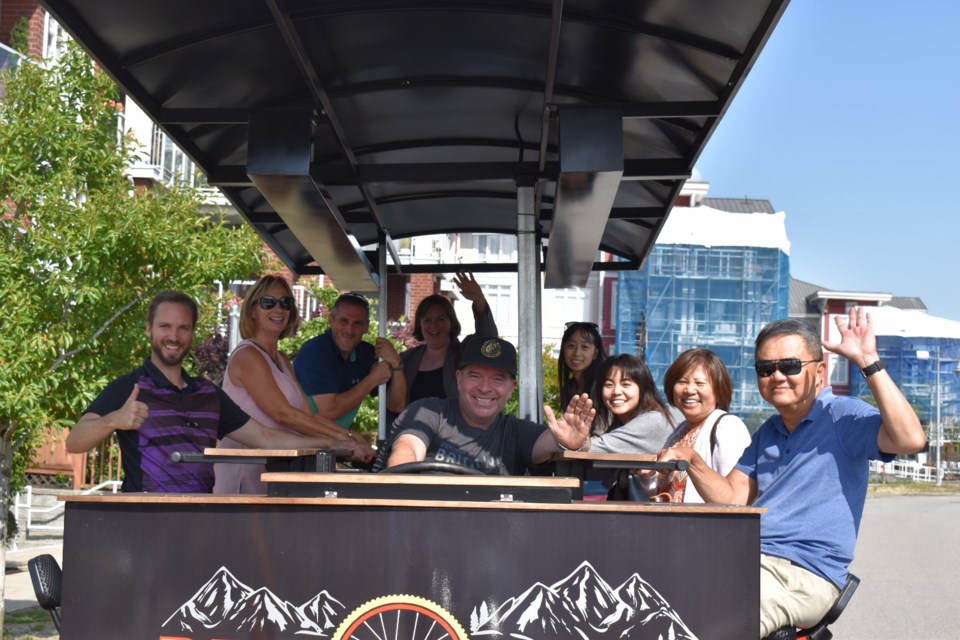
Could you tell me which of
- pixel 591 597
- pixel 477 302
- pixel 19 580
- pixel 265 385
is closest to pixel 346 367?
pixel 477 302

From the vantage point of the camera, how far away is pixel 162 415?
5094mm

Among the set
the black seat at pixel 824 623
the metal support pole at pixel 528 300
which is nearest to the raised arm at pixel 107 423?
the metal support pole at pixel 528 300

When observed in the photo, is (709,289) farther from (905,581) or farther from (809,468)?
(809,468)

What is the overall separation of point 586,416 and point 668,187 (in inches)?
115

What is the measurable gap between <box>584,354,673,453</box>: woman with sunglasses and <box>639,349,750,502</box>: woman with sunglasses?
0.57 feet

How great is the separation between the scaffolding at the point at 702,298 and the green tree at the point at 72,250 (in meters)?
49.6

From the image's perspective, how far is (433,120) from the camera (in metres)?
6.77

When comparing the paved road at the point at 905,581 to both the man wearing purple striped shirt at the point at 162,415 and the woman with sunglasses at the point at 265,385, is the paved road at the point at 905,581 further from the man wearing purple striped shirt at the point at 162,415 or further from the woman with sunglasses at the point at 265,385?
the man wearing purple striped shirt at the point at 162,415

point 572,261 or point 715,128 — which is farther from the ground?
point 715,128

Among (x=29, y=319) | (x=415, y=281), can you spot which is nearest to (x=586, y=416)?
(x=29, y=319)

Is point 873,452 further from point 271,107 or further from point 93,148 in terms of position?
point 93,148

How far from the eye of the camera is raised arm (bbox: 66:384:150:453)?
186 inches

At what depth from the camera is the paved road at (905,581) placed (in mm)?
13938

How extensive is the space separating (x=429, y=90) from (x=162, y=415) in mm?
2331
